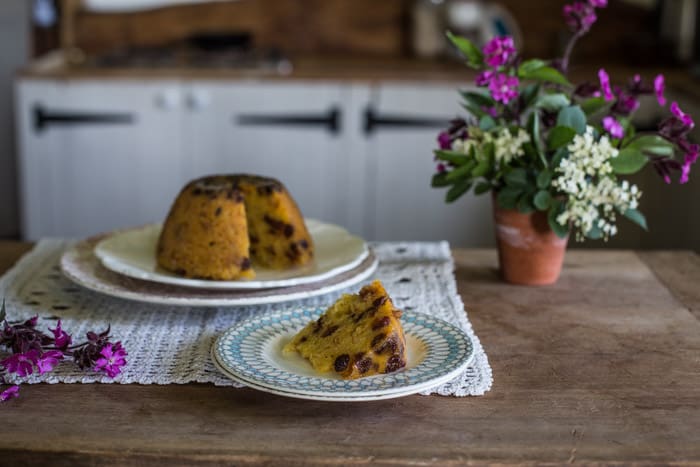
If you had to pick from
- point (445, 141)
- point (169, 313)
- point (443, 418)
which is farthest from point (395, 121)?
point (443, 418)

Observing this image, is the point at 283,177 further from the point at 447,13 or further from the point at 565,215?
the point at 565,215

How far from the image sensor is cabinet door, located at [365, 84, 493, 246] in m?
3.23

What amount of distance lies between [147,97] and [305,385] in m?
2.33

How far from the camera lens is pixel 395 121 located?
3.24 metres

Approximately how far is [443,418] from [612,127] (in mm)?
570

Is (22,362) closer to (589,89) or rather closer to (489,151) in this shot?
(489,151)

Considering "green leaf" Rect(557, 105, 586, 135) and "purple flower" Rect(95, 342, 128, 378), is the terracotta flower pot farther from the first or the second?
"purple flower" Rect(95, 342, 128, 378)

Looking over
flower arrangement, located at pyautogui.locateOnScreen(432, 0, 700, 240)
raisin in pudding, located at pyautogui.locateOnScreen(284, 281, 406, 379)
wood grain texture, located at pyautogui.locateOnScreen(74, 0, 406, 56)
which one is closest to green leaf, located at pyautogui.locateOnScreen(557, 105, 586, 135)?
flower arrangement, located at pyautogui.locateOnScreen(432, 0, 700, 240)

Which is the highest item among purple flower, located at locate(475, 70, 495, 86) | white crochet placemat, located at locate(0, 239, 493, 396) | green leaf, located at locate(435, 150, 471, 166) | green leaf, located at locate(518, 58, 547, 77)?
green leaf, located at locate(518, 58, 547, 77)

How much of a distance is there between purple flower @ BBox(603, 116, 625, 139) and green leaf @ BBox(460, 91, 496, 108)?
166mm

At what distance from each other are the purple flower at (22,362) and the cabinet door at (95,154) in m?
2.16

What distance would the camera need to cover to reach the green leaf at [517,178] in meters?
1.47

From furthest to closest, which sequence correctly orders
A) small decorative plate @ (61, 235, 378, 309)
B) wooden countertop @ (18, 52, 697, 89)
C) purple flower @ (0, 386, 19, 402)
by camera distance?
1. wooden countertop @ (18, 52, 697, 89)
2. small decorative plate @ (61, 235, 378, 309)
3. purple flower @ (0, 386, 19, 402)

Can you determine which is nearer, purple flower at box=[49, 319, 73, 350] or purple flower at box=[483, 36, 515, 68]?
purple flower at box=[49, 319, 73, 350]
